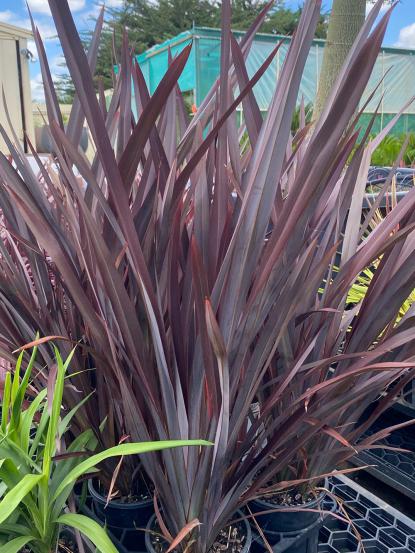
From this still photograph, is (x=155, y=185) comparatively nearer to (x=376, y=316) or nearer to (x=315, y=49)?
(x=376, y=316)

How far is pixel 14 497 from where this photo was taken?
0.48 meters

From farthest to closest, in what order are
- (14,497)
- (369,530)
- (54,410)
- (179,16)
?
(179,16) < (369,530) < (54,410) < (14,497)

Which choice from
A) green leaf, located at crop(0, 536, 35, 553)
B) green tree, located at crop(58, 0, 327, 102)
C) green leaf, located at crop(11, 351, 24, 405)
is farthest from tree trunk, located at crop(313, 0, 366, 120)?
green tree, located at crop(58, 0, 327, 102)

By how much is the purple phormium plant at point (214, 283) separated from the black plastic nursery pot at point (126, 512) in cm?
5

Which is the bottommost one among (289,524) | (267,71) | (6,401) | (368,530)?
(368,530)

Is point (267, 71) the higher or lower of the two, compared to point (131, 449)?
lower

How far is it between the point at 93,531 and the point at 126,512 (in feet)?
0.71

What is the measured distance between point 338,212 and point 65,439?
58cm

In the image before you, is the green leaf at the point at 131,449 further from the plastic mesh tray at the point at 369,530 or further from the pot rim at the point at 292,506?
the plastic mesh tray at the point at 369,530

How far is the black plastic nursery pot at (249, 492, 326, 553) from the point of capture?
741 millimetres

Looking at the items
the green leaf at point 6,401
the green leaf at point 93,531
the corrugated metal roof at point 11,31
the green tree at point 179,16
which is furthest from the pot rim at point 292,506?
the green tree at point 179,16

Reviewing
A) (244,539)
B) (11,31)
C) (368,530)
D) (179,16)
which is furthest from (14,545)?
(179,16)

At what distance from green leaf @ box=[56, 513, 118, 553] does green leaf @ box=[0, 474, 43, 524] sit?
0.08 metres

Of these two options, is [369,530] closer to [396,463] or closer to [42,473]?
[396,463]
